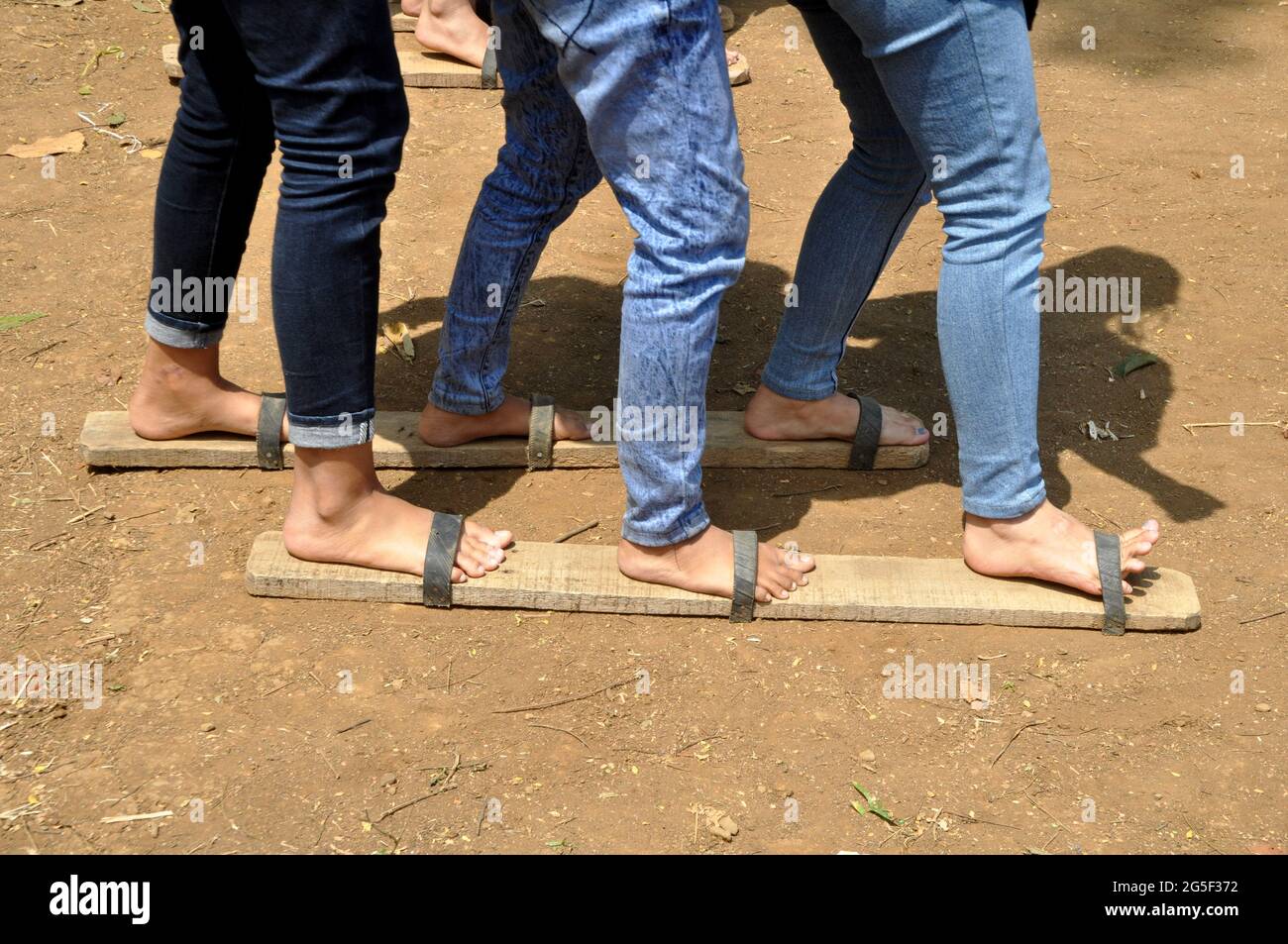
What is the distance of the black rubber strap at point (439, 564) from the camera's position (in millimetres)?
2309

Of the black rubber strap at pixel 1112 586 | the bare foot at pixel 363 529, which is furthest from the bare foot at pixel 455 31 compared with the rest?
the black rubber strap at pixel 1112 586

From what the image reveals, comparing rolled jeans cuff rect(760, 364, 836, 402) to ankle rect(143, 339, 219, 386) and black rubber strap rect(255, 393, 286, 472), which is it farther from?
ankle rect(143, 339, 219, 386)

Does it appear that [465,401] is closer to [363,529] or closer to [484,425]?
[484,425]

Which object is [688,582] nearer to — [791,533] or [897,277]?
[791,533]

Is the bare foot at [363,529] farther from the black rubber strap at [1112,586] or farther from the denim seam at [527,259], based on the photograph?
the black rubber strap at [1112,586]

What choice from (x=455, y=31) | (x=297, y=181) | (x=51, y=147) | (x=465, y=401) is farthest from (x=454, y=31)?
(x=297, y=181)

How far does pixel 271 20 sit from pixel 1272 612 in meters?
2.04

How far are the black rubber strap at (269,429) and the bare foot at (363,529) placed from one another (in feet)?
1.32

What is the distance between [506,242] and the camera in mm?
2488

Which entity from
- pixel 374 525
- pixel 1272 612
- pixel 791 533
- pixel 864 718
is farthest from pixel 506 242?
pixel 1272 612

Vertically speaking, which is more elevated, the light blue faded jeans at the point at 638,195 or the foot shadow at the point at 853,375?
the light blue faded jeans at the point at 638,195

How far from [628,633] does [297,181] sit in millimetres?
969

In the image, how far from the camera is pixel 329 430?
218cm

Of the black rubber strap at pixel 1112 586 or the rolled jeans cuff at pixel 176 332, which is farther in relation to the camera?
the rolled jeans cuff at pixel 176 332
